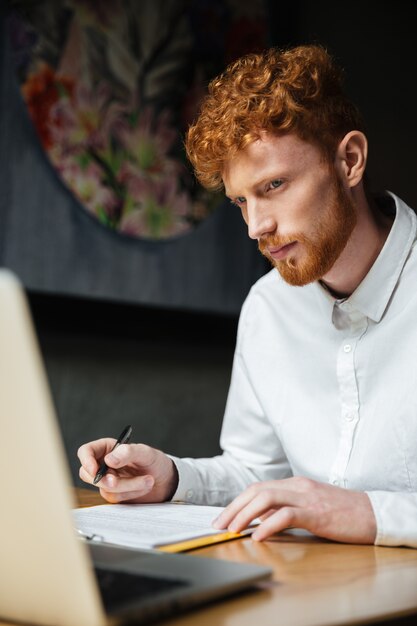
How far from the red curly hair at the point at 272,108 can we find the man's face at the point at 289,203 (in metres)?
0.03

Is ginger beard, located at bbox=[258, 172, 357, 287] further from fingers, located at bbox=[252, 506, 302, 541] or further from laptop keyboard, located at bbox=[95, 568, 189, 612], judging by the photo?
laptop keyboard, located at bbox=[95, 568, 189, 612]

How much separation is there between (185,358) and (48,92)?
98cm

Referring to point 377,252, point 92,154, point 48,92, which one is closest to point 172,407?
point 92,154

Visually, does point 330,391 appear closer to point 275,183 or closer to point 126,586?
point 275,183

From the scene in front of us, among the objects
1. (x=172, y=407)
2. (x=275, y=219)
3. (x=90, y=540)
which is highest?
(x=275, y=219)

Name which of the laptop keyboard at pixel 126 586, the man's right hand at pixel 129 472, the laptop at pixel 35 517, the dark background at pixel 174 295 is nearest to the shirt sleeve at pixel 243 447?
the man's right hand at pixel 129 472

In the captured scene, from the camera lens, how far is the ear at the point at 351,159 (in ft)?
5.82

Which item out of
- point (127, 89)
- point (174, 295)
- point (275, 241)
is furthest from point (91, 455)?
point (127, 89)

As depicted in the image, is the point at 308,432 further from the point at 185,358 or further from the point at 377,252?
the point at 185,358

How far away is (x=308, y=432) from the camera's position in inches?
68.9

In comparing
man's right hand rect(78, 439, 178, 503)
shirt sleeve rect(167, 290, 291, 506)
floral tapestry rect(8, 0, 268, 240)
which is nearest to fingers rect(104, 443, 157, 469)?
man's right hand rect(78, 439, 178, 503)

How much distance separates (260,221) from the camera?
1.62 metres

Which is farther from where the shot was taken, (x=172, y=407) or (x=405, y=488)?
(x=172, y=407)

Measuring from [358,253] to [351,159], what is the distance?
0.19 m
